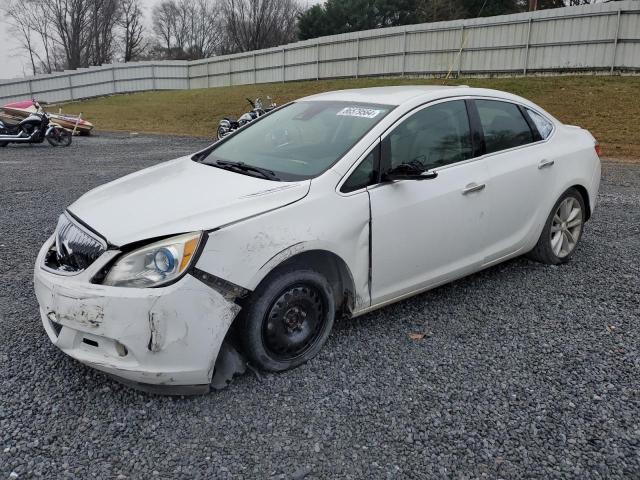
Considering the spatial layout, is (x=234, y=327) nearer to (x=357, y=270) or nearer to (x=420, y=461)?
(x=357, y=270)

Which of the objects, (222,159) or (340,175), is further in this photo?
(222,159)

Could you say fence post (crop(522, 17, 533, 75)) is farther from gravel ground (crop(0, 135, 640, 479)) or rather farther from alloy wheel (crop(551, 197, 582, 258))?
gravel ground (crop(0, 135, 640, 479))

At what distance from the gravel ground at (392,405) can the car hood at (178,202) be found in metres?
0.89

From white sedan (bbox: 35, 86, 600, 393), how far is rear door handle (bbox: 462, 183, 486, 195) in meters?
0.01

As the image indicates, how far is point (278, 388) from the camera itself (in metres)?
3.07

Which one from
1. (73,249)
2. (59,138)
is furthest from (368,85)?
(73,249)

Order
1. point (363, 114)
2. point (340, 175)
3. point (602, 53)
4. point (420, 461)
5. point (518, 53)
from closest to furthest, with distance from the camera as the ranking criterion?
point (420, 461), point (340, 175), point (363, 114), point (602, 53), point (518, 53)

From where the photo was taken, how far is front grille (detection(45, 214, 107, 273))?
9.49 feet

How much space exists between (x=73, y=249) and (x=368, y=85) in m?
21.1

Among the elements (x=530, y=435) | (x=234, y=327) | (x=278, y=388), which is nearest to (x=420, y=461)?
(x=530, y=435)

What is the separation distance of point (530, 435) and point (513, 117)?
276 centimetres

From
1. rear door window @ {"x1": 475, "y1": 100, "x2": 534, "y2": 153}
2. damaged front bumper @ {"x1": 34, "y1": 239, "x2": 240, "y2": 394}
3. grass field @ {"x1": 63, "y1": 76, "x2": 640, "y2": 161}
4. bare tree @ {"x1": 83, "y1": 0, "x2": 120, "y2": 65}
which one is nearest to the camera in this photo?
damaged front bumper @ {"x1": 34, "y1": 239, "x2": 240, "y2": 394}

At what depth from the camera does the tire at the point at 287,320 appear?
2.99 metres

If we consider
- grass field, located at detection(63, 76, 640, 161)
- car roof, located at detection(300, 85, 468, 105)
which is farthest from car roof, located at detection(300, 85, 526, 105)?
grass field, located at detection(63, 76, 640, 161)
